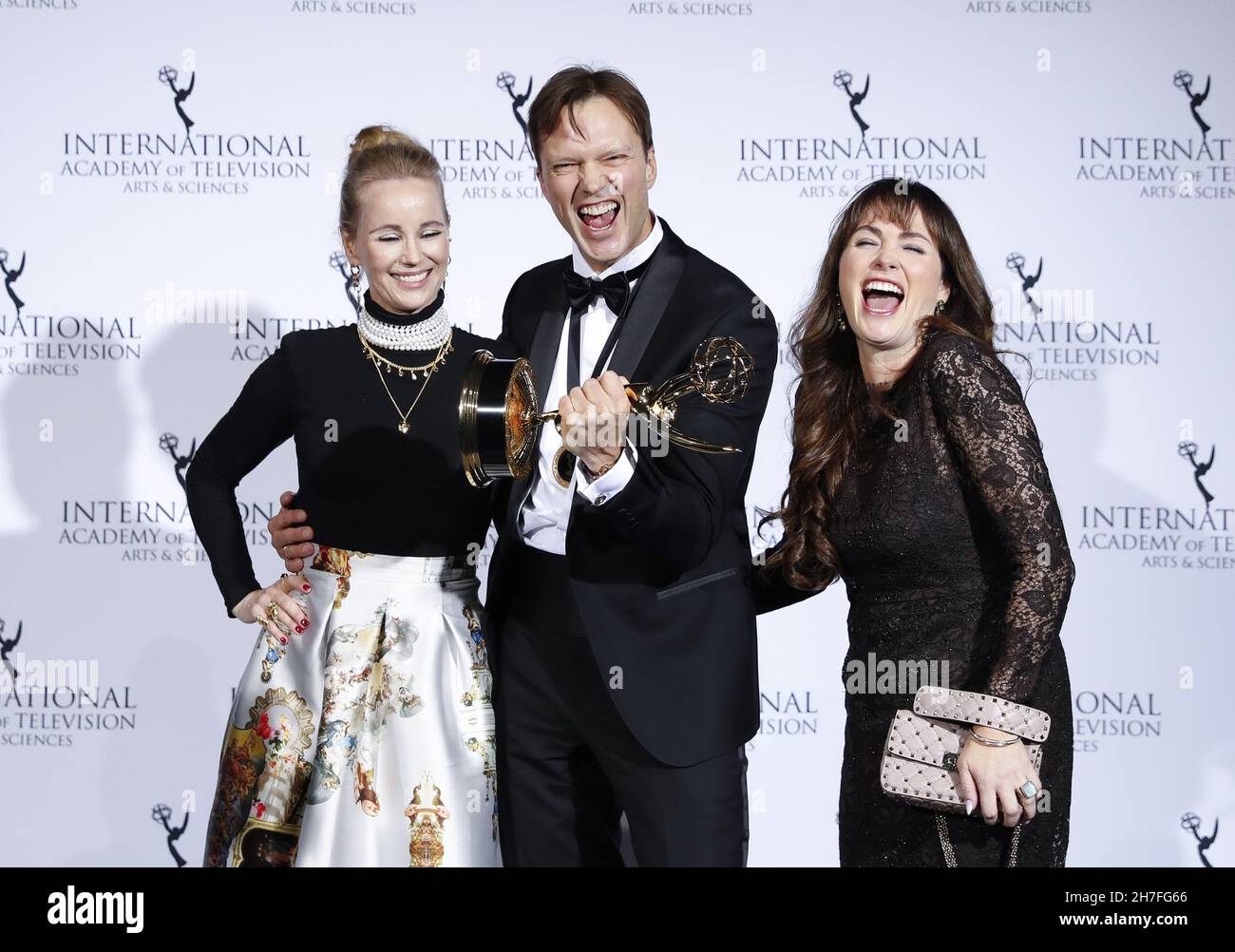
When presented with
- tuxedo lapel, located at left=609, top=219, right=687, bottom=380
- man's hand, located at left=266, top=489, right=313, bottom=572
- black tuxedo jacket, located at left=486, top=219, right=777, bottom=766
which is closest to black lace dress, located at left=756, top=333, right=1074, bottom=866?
black tuxedo jacket, located at left=486, top=219, right=777, bottom=766

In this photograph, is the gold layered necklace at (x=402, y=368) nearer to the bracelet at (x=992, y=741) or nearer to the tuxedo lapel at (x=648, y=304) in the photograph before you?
the tuxedo lapel at (x=648, y=304)

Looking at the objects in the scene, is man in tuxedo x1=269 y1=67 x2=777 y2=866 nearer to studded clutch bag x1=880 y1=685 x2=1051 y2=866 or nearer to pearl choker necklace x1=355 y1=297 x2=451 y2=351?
pearl choker necklace x1=355 y1=297 x2=451 y2=351

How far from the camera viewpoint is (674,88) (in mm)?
3457

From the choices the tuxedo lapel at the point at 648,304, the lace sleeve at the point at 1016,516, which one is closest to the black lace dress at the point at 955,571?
the lace sleeve at the point at 1016,516

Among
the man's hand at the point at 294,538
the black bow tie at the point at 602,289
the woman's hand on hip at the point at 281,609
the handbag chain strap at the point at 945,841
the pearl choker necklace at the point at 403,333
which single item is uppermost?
the black bow tie at the point at 602,289

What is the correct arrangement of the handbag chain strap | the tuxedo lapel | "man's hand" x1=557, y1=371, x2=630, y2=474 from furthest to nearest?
the tuxedo lapel
the handbag chain strap
"man's hand" x1=557, y1=371, x2=630, y2=474

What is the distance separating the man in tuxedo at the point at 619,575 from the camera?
6.59 ft

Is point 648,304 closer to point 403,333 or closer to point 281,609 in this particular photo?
point 403,333

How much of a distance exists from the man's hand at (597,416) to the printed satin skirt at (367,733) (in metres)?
0.47

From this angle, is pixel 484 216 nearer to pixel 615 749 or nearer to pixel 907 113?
pixel 907 113

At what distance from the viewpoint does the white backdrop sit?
3.42 m

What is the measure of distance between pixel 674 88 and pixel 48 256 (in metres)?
1.85

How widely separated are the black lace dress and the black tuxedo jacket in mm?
197

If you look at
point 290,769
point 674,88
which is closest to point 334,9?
point 674,88
